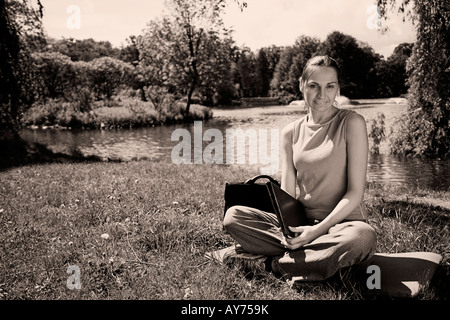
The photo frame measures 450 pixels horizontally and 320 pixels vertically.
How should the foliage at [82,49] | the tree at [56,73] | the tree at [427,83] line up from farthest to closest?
1. the foliage at [82,49]
2. the tree at [56,73]
3. the tree at [427,83]

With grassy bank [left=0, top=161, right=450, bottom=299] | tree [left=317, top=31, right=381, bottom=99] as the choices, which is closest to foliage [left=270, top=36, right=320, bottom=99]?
tree [left=317, top=31, right=381, bottom=99]

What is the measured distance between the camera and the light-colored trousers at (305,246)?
276 centimetres

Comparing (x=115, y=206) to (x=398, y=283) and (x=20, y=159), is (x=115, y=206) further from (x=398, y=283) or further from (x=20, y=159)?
(x=20, y=159)

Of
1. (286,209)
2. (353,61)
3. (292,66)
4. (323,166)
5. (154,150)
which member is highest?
(353,61)

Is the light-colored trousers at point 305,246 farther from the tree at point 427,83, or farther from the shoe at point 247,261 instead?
the tree at point 427,83

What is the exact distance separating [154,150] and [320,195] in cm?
1194

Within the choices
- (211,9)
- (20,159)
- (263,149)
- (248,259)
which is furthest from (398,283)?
(211,9)

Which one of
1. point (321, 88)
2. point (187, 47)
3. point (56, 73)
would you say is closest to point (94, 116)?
point (56, 73)

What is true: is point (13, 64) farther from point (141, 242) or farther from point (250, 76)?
point (250, 76)

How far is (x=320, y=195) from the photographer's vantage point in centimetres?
306

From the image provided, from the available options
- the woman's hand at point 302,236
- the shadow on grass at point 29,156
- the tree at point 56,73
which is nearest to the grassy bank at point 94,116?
the tree at point 56,73

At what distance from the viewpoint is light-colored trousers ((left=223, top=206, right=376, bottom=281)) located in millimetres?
2762

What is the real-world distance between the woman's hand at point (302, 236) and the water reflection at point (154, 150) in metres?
6.50

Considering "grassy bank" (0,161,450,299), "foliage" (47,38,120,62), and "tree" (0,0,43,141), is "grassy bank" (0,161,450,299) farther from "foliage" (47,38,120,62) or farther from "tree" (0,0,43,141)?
"foliage" (47,38,120,62)
